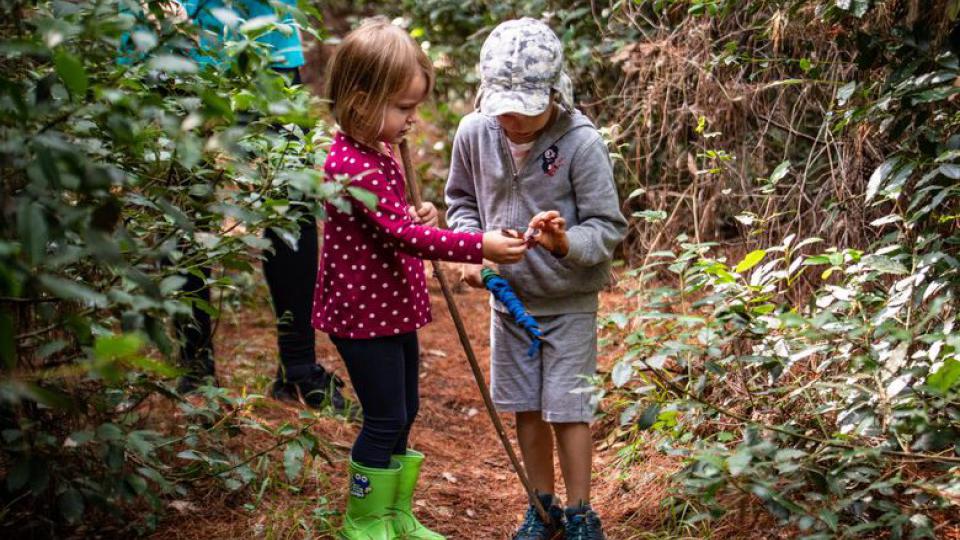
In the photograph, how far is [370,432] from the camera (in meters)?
2.92

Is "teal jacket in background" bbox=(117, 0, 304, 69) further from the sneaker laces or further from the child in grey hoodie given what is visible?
the sneaker laces

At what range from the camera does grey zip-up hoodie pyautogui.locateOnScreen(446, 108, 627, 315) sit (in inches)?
115

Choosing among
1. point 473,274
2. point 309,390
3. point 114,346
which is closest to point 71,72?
point 114,346

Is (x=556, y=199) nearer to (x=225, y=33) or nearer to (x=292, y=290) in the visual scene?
(x=225, y=33)

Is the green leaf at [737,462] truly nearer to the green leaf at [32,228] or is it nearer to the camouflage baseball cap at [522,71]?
the camouflage baseball cap at [522,71]

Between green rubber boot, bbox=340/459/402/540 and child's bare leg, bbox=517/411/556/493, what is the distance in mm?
427

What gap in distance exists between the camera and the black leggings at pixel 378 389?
9.33ft

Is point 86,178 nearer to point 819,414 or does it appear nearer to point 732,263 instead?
point 819,414

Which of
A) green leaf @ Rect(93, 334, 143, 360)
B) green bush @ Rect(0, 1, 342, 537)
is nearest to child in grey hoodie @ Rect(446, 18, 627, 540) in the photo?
green bush @ Rect(0, 1, 342, 537)

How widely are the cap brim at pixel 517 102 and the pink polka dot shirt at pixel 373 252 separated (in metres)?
0.34

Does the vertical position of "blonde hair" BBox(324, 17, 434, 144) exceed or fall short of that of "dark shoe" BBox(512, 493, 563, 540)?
it exceeds it

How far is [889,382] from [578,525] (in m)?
0.97

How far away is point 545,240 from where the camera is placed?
2.79 m

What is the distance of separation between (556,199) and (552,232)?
0.89 feet
